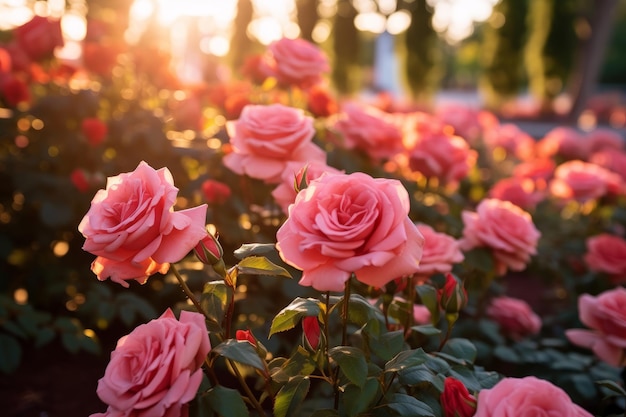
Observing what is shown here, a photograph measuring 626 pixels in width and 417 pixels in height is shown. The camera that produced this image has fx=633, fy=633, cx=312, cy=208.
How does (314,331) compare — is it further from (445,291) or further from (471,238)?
(471,238)

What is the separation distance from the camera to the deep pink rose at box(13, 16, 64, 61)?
2.42 m

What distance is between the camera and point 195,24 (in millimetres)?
7945

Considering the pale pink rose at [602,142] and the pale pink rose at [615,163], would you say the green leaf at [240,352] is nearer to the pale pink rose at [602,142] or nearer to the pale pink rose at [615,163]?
the pale pink rose at [615,163]

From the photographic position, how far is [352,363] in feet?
3.04

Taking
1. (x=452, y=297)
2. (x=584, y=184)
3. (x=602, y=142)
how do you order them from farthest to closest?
1. (x=602, y=142)
2. (x=584, y=184)
3. (x=452, y=297)

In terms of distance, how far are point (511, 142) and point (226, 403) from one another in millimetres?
4223

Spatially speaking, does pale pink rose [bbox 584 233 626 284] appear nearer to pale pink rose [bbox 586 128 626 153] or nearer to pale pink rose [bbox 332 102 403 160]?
pale pink rose [bbox 332 102 403 160]

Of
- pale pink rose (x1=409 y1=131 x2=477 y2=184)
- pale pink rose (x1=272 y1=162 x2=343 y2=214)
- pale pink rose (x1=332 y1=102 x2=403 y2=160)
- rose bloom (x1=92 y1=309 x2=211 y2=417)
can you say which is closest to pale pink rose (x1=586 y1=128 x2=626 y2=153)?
pale pink rose (x1=409 y1=131 x2=477 y2=184)

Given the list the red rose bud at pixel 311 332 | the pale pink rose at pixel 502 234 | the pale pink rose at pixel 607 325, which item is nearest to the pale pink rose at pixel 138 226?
the red rose bud at pixel 311 332

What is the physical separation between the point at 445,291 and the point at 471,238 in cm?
45

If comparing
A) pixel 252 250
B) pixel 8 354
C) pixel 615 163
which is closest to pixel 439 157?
pixel 252 250

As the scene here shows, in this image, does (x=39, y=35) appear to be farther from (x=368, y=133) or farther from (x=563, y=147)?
(x=563, y=147)

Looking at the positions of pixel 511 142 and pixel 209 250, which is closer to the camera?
pixel 209 250

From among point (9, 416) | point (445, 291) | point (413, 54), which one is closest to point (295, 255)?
point (445, 291)
